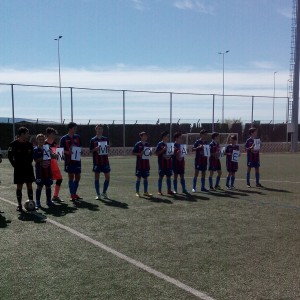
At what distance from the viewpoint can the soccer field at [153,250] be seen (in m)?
4.88

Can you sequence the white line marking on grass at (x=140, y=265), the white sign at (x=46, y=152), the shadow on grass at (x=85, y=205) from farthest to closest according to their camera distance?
1. the white sign at (x=46, y=152)
2. the shadow on grass at (x=85, y=205)
3. the white line marking on grass at (x=140, y=265)

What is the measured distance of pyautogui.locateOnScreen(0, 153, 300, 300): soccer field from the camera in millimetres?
4879

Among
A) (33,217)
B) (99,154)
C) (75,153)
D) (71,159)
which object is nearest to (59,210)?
(33,217)

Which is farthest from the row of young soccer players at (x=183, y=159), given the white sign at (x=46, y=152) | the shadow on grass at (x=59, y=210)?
the white sign at (x=46, y=152)

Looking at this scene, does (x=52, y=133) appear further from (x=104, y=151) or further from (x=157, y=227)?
(x=157, y=227)

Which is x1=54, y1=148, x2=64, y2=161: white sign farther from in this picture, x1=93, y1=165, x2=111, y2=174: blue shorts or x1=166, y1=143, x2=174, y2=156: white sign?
x1=166, y1=143, x2=174, y2=156: white sign

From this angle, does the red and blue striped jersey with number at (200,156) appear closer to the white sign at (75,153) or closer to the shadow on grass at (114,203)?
the shadow on grass at (114,203)

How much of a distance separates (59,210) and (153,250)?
382cm

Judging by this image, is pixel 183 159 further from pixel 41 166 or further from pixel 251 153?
pixel 41 166

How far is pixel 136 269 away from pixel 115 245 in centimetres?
119

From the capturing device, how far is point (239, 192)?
1270 cm

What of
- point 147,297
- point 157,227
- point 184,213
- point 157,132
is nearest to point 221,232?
point 157,227

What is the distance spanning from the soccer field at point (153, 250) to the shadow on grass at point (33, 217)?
0.02 meters

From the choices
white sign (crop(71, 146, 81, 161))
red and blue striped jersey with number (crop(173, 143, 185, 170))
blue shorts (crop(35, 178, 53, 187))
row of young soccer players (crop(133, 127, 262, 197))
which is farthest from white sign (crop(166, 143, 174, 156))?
blue shorts (crop(35, 178, 53, 187))
